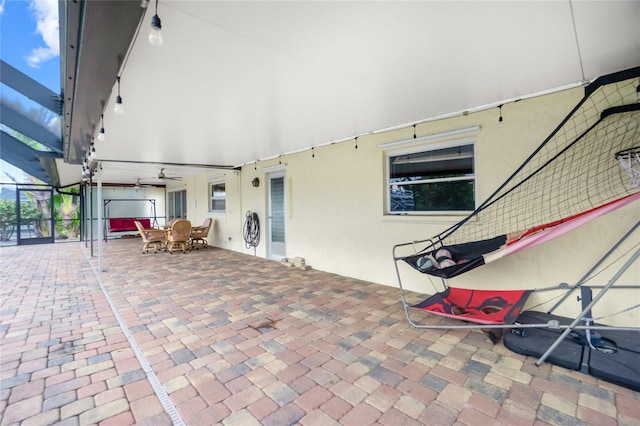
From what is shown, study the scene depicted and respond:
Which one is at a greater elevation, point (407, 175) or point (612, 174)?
point (407, 175)

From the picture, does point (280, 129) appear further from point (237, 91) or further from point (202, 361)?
point (202, 361)

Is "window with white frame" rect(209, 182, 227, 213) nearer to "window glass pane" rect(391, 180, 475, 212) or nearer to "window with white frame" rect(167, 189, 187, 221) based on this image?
"window with white frame" rect(167, 189, 187, 221)

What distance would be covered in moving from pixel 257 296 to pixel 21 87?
3.75 metres

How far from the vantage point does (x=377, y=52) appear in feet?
7.11

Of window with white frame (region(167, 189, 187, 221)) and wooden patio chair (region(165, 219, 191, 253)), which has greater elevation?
window with white frame (region(167, 189, 187, 221))

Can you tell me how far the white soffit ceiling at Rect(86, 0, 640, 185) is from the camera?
67.8 inches

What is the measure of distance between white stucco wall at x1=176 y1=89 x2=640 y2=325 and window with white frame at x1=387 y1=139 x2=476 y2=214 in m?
0.14

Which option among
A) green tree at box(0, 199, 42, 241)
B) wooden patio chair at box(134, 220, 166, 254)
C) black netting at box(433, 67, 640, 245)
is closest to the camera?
black netting at box(433, 67, 640, 245)

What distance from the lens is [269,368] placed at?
2.24 metres

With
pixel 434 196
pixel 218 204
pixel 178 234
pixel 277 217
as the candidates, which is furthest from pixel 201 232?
pixel 434 196

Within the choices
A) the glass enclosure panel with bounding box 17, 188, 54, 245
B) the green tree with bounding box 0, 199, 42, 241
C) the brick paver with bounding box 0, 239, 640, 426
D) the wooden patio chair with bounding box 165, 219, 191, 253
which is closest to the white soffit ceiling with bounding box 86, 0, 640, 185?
the brick paver with bounding box 0, 239, 640, 426

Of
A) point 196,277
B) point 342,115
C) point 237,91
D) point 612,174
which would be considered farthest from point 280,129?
point 612,174

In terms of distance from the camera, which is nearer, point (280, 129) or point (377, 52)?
point (377, 52)

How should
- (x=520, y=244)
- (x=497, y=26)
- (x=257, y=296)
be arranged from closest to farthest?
1. (x=497, y=26)
2. (x=520, y=244)
3. (x=257, y=296)
